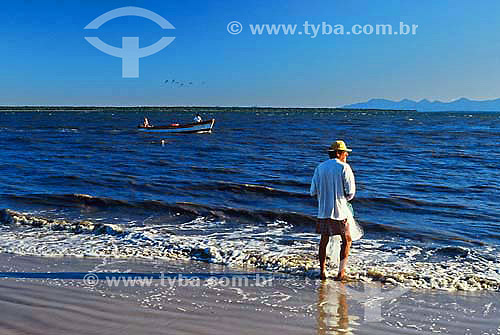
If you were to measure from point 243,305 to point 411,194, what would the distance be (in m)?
9.30

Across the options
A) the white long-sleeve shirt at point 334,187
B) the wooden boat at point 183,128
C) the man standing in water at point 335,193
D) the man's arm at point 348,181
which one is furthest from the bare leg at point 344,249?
the wooden boat at point 183,128

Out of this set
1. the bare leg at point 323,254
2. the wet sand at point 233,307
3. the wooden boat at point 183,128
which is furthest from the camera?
the wooden boat at point 183,128

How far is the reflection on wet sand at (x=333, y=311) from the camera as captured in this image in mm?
4644

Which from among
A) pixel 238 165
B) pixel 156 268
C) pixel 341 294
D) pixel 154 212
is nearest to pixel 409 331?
pixel 341 294

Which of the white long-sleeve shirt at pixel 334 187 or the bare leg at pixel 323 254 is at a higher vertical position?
the white long-sleeve shirt at pixel 334 187

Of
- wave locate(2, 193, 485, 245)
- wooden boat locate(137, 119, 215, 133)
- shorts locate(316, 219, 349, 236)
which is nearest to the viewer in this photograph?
shorts locate(316, 219, 349, 236)

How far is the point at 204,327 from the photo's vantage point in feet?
15.2

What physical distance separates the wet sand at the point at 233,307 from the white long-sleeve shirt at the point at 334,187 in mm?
952

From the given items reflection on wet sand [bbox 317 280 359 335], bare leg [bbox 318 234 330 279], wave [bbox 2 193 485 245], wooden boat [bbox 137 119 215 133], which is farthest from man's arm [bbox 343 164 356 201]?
wooden boat [bbox 137 119 215 133]

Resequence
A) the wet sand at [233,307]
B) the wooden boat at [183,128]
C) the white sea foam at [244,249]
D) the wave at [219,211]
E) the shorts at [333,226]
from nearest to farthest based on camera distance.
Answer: the wet sand at [233,307] < the shorts at [333,226] < the white sea foam at [244,249] < the wave at [219,211] < the wooden boat at [183,128]

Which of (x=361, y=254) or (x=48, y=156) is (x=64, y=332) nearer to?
(x=361, y=254)

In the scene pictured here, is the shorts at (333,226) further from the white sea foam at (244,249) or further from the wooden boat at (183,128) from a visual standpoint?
the wooden boat at (183,128)

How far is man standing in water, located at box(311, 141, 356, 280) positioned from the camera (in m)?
6.08

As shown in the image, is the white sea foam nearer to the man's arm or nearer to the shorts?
the shorts
